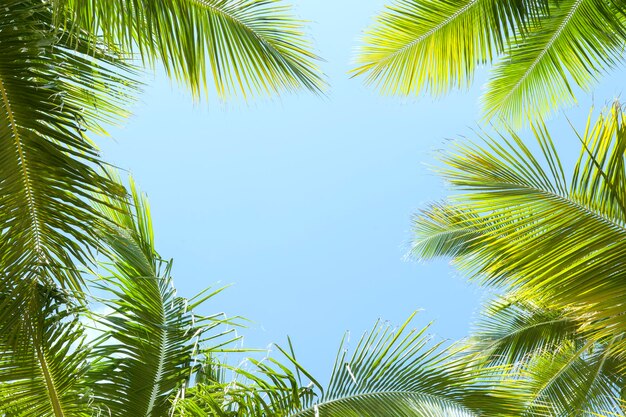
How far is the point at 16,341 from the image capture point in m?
3.54

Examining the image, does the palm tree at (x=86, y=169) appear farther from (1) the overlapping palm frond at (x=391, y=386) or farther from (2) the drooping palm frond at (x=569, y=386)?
(2) the drooping palm frond at (x=569, y=386)

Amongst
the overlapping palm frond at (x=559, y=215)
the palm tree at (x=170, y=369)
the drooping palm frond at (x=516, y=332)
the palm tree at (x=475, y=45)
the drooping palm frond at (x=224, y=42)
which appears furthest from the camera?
the drooping palm frond at (x=516, y=332)

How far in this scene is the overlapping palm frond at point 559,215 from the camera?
3270 mm

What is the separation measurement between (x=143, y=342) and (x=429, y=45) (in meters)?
3.07

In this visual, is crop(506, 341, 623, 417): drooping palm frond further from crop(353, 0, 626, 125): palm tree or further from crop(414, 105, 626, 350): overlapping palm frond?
crop(414, 105, 626, 350): overlapping palm frond

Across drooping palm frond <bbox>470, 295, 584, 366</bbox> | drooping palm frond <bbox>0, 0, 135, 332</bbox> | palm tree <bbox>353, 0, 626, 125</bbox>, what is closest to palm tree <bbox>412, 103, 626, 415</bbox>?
palm tree <bbox>353, 0, 626, 125</bbox>

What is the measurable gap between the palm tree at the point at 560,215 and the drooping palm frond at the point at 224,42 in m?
1.13

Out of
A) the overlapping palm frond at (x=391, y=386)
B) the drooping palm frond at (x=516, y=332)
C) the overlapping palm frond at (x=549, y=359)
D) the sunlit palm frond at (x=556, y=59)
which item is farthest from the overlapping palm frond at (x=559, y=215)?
the drooping palm frond at (x=516, y=332)

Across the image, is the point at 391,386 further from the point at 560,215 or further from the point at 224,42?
the point at 224,42

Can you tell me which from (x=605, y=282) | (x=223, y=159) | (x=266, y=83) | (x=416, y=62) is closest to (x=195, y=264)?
(x=223, y=159)

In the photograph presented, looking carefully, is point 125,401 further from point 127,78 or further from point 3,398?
point 127,78

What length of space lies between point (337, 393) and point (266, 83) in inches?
73.8

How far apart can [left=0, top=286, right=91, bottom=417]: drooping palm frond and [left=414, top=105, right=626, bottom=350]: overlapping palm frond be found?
2348mm

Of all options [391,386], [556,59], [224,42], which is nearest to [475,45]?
[556,59]
